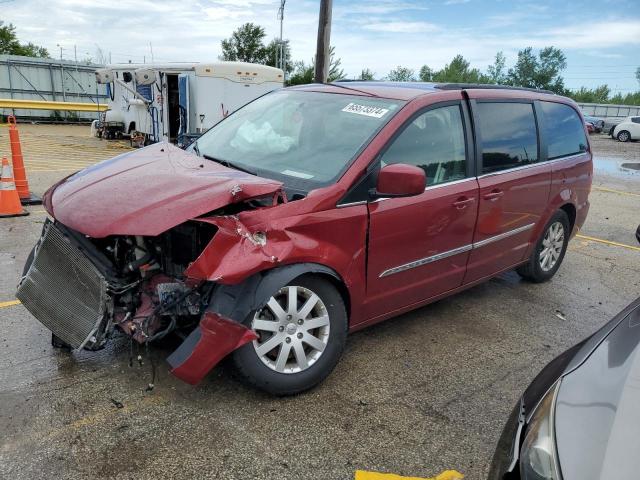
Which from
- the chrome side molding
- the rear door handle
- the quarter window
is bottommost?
the chrome side molding

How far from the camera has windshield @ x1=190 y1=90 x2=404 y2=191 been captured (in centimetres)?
329

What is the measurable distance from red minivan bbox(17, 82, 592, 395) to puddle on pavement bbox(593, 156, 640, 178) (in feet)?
45.8

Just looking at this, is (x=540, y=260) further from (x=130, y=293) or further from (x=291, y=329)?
(x=130, y=293)

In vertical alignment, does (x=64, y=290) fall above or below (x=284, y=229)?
below

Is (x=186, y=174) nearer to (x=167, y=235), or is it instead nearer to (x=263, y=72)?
(x=167, y=235)

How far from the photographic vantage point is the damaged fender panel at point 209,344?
265 cm

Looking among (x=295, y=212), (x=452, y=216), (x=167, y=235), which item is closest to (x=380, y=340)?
(x=452, y=216)

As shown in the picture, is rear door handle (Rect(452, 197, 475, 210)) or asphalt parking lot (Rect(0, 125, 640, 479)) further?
rear door handle (Rect(452, 197, 475, 210))

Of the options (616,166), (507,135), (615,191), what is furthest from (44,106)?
(616,166)

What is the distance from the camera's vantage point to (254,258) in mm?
2676

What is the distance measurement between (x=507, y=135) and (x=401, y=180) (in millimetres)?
1683

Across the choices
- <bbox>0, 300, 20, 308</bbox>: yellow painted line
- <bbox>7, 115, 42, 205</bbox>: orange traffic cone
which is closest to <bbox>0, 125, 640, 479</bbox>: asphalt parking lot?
<bbox>0, 300, 20, 308</bbox>: yellow painted line

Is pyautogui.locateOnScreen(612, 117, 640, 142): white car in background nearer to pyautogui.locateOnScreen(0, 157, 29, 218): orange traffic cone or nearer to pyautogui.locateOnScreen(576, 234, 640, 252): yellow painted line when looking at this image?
pyautogui.locateOnScreen(576, 234, 640, 252): yellow painted line

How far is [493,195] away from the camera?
4.02 m
